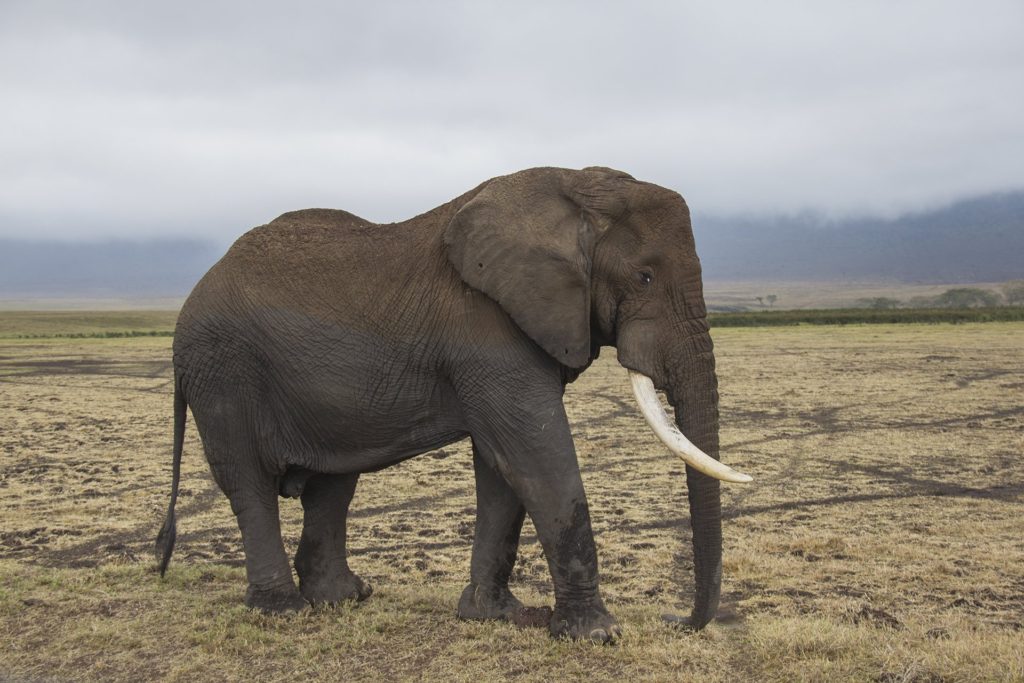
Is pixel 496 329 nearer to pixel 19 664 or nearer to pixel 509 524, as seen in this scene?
pixel 509 524

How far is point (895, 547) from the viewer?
9320 mm

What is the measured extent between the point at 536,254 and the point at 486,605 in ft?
8.92

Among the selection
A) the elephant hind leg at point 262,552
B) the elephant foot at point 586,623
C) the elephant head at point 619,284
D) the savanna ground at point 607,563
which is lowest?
the savanna ground at point 607,563

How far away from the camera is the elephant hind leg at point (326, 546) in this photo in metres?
7.52

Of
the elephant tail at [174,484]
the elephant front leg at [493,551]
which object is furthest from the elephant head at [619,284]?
the elephant tail at [174,484]

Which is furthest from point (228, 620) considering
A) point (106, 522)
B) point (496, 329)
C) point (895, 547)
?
point (895, 547)

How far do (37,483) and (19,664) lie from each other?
757 cm

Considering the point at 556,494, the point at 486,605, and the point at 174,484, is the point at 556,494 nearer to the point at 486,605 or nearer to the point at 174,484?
the point at 486,605

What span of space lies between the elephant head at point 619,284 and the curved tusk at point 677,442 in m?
0.02

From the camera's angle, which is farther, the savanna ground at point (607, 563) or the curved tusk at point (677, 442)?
the savanna ground at point (607, 563)

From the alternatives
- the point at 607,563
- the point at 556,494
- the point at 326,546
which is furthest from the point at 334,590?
the point at 607,563

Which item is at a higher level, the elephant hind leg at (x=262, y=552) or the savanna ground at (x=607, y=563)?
the elephant hind leg at (x=262, y=552)

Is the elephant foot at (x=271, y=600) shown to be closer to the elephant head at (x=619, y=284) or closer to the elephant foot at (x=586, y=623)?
the elephant foot at (x=586, y=623)

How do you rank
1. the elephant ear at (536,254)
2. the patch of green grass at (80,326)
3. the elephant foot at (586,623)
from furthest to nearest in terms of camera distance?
1. the patch of green grass at (80,326)
2. the elephant foot at (586,623)
3. the elephant ear at (536,254)
